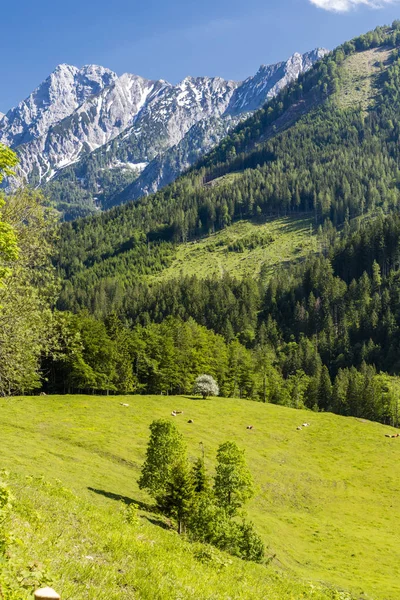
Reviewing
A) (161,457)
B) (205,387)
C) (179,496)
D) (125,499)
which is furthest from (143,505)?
(205,387)

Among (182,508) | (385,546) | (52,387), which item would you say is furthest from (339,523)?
(52,387)

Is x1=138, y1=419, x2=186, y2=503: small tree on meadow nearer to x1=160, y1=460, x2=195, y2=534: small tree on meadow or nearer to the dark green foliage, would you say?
x1=160, y1=460, x2=195, y2=534: small tree on meadow

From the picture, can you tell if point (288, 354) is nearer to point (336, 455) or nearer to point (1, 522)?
point (336, 455)

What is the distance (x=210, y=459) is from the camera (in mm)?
67688

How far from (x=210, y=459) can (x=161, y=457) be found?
25276mm

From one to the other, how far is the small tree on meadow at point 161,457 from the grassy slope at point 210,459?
12.8 feet

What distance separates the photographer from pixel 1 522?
1073 cm

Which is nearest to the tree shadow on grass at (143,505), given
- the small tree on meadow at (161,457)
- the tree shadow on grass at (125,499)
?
the tree shadow on grass at (125,499)

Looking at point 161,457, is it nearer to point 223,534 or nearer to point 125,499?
point 125,499

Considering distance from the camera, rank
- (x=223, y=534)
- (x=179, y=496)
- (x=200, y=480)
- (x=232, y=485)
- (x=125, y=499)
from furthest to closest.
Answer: (x=232, y=485) < (x=200, y=480) < (x=125, y=499) < (x=179, y=496) < (x=223, y=534)

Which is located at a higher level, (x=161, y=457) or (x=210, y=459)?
(x=161, y=457)

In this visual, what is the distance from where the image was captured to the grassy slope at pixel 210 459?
1252 cm

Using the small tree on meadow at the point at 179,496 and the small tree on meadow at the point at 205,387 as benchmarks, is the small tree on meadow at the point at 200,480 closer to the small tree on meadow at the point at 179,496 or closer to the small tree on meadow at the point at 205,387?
the small tree on meadow at the point at 179,496

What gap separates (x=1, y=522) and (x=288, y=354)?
177 m
